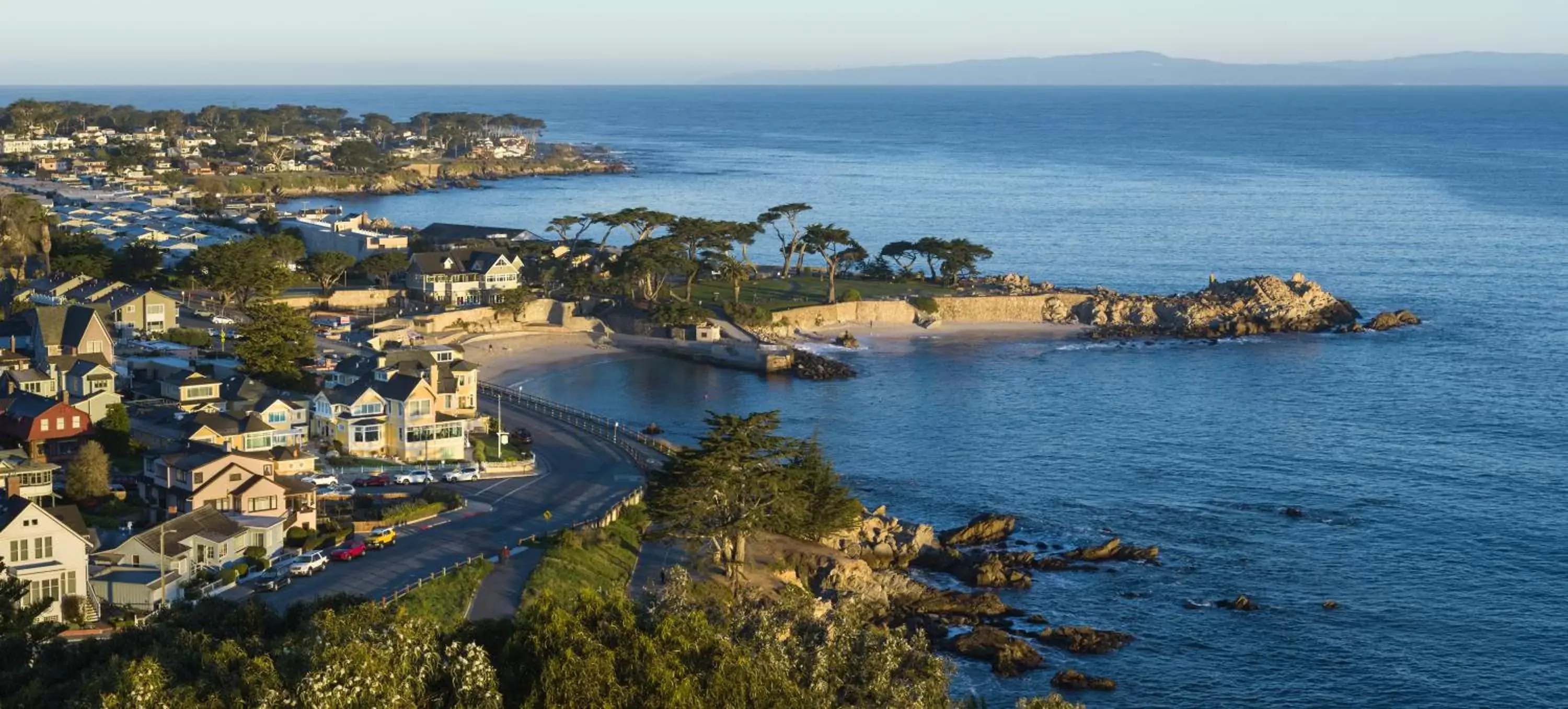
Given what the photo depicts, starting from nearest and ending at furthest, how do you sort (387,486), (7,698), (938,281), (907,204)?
(7,698), (387,486), (938,281), (907,204)

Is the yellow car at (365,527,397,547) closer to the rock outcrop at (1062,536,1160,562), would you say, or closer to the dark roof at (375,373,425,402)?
A: the dark roof at (375,373,425,402)

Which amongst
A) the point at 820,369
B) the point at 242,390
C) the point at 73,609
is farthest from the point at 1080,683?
the point at 820,369

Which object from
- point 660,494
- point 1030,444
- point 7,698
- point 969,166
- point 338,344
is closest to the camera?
point 7,698

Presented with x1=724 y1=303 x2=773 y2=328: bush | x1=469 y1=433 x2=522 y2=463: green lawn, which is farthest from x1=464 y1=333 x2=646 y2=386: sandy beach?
Result: x1=469 y1=433 x2=522 y2=463: green lawn

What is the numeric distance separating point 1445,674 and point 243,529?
2251cm

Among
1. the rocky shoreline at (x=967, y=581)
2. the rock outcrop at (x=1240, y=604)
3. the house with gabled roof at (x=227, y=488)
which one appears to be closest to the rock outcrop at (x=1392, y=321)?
the rocky shoreline at (x=967, y=581)

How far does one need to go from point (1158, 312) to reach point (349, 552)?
4641 centimetres

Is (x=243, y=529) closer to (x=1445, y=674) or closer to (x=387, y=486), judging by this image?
(x=387, y=486)

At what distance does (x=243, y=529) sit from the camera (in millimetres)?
30625

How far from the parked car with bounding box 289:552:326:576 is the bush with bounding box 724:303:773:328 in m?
35.1

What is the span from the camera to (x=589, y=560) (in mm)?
31031

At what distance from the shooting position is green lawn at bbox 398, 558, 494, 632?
26.7 m

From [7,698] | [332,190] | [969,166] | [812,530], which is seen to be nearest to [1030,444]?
[812,530]

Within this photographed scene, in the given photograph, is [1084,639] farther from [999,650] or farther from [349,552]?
[349,552]
